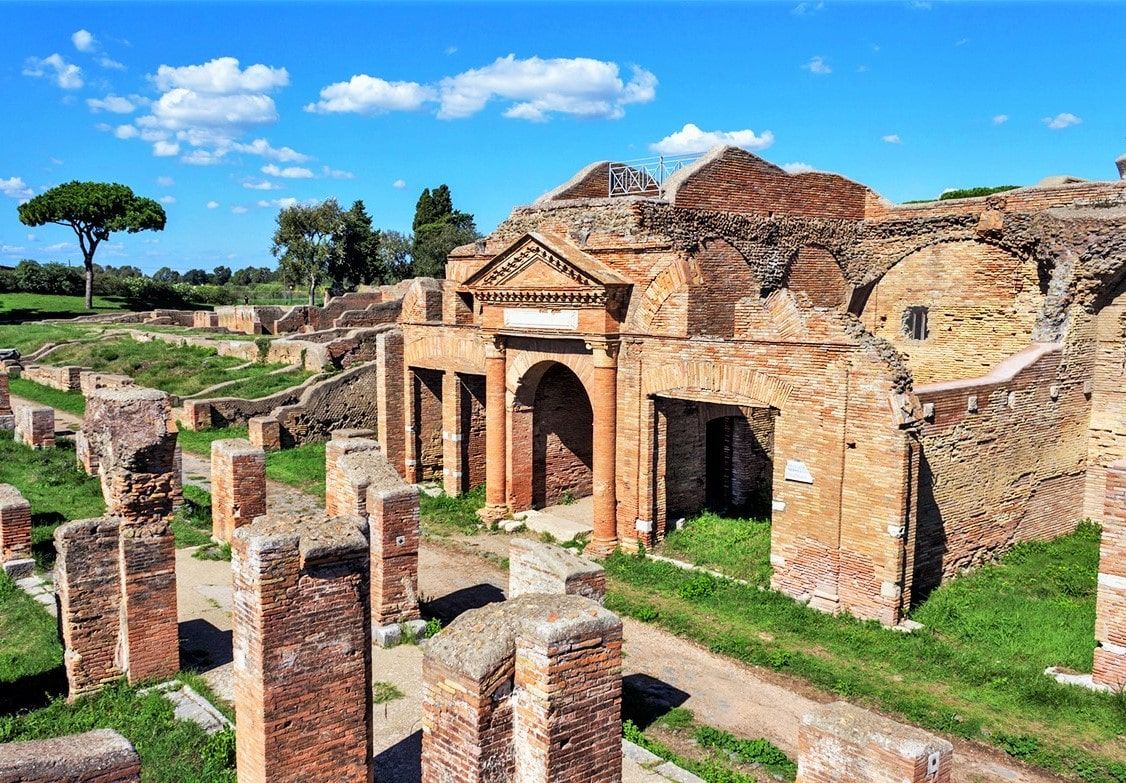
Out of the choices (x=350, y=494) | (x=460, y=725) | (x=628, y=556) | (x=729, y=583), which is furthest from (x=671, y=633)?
(x=460, y=725)

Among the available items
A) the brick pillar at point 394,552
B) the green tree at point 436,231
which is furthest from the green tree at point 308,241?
the brick pillar at point 394,552

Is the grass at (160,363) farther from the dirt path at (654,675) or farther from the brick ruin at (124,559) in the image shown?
the brick ruin at (124,559)

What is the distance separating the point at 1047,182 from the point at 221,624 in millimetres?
19012

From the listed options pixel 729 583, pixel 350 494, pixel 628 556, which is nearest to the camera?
pixel 350 494

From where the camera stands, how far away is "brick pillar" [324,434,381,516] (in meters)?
11.8

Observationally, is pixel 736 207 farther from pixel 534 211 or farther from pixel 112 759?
pixel 112 759

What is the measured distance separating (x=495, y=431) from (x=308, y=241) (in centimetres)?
3974

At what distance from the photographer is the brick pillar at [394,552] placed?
11547 millimetres

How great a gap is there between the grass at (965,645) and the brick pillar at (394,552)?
343cm

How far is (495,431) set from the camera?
18141 mm

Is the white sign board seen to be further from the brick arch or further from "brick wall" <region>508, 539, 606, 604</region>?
"brick wall" <region>508, 539, 606, 604</region>

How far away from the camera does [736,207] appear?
18375mm

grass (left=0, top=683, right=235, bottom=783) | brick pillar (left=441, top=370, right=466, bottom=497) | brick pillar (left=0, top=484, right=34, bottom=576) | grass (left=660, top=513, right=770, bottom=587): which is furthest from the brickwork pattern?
grass (left=660, top=513, right=770, bottom=587)

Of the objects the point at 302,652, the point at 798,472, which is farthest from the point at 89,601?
the point at 798,472
